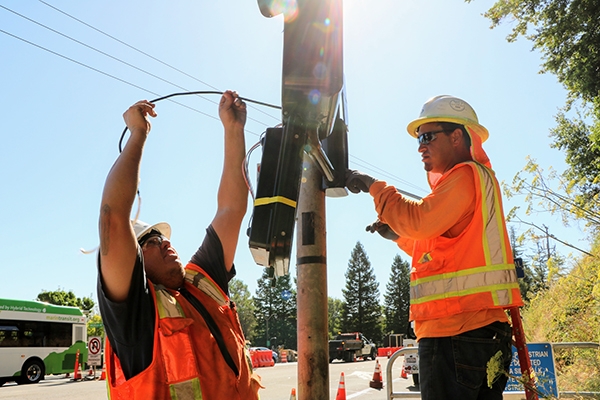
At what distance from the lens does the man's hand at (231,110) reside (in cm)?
297

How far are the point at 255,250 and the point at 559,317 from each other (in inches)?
338

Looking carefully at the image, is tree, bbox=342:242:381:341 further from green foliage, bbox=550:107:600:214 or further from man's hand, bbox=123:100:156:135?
man's hand, bbox=123:100:156:135

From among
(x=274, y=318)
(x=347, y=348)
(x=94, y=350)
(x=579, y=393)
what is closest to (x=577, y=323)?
(x=579, y=393)

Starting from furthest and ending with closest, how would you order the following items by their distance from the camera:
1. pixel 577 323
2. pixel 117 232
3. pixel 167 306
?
pixel 577 323
pixel 167 306
pixel 117 232

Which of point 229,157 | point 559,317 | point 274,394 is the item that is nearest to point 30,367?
point 274,394

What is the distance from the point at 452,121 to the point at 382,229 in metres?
0.71

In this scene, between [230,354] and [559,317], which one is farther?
[559,317]

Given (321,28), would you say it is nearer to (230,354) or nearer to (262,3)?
(262,3)

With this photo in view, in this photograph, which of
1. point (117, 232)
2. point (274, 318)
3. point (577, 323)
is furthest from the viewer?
point (274, 318)

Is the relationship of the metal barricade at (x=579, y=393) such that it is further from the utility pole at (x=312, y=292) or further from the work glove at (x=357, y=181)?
the work glove at (x=357, y=181)

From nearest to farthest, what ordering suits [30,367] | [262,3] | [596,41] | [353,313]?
[262,3] < [596,41] < [30,367] < [353,313]

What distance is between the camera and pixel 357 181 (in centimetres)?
274

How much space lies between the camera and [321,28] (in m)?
2.08

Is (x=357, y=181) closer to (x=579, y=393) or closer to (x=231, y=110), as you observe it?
(x=231, y=110)
